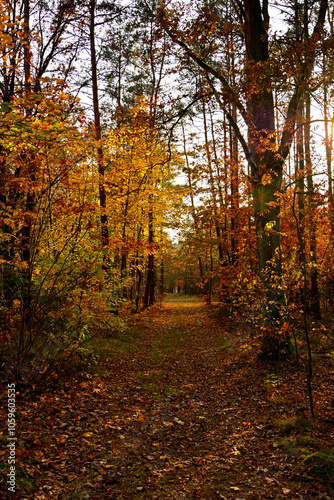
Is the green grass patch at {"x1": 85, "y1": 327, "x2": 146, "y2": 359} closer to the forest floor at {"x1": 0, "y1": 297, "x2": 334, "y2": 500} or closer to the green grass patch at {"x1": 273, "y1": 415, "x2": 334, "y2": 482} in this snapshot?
the forest floor at {"x1": 0, "y1": 297, "x2": 334, "y2": 500}

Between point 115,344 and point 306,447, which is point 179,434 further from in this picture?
point 115,344

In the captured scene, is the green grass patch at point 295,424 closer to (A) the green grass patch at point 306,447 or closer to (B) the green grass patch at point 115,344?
(A) the green grass patch at point 306,447

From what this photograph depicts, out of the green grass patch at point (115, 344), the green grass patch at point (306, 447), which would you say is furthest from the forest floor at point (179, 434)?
the green grass patch at point (115, 344)

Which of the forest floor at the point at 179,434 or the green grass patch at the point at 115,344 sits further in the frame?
the green grass patch at the point at 115,344

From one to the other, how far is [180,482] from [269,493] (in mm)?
1068

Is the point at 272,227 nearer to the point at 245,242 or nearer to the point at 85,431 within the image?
the point at 245,242

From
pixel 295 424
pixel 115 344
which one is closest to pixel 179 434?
pixel 295 424

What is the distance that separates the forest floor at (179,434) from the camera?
3.66 m

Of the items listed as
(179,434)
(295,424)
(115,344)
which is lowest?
(179,434)

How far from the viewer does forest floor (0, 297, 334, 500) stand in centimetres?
366

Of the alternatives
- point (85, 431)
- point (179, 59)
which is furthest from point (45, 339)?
point (179, 59)

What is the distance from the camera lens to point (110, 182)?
1236 centimetres

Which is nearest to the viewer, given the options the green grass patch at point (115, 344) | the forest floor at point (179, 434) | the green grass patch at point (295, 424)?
the forest floor at point (179, 434)

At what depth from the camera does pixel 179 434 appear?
16.9 feet
